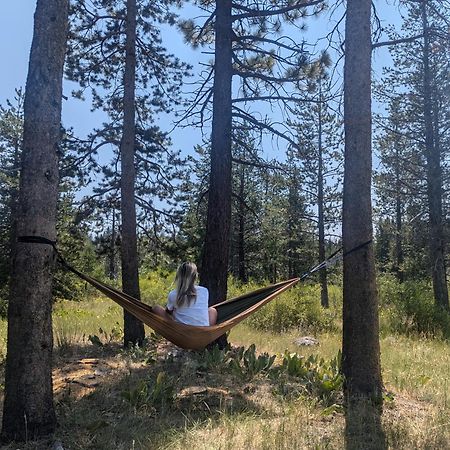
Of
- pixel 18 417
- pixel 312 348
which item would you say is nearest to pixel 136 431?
pixel 18 417

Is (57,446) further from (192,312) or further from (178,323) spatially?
(192,312)

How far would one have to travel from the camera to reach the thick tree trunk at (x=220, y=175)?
21.6ft

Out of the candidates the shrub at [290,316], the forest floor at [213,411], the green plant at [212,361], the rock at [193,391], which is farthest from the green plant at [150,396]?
the shrub at [290,316]

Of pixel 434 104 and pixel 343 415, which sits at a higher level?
pixel 434 104

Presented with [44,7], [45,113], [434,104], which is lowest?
[45,113]

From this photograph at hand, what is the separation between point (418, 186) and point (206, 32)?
30.9ft

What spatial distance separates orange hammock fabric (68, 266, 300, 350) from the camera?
164 inches

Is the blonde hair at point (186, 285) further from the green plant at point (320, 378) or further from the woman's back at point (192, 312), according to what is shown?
the green plant at point (320, 378)

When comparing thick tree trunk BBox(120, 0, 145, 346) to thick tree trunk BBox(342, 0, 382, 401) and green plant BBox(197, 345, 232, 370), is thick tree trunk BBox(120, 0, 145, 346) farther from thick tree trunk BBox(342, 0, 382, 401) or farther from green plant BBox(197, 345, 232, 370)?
thick tree trunk BBox(342, 0, 382, 401)

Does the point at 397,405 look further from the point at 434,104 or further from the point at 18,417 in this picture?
the point at 434,104

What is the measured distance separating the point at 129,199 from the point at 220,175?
5.55 ft

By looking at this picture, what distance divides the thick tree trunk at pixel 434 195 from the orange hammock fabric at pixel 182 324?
32.6 ft

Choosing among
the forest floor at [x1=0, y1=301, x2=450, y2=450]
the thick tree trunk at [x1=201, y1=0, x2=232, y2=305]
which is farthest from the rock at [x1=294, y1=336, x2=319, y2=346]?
the thick tree trunk at [x1=201, y1=0, x2=232, y2=305]

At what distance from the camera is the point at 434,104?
45.9ft
